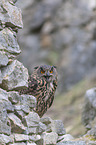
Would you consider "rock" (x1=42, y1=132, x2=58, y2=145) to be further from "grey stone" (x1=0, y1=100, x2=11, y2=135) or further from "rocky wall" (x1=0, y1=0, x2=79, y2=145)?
"grey stone" (x1=0, y1=100, x2=11, y2=135)

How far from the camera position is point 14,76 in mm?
4359

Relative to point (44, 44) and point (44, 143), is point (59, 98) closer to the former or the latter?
point (44, 44)

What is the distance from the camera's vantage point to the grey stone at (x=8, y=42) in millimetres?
4297

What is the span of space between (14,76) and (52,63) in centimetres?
2874

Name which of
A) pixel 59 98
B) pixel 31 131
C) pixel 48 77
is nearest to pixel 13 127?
pixel 31 131

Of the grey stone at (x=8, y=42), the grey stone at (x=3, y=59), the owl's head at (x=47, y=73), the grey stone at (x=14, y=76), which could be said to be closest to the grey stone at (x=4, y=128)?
the grey stone at (x=14, y=76)

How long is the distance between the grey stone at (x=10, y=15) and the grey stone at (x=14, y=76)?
0.56 metres

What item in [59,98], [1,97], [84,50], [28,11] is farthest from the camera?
[28,11]

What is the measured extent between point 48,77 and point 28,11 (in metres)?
31.6

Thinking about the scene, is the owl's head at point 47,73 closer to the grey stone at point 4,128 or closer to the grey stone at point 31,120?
the grey stone at point 31,120

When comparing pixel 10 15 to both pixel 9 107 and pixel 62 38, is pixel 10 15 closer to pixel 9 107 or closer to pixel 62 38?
pixel 9 107

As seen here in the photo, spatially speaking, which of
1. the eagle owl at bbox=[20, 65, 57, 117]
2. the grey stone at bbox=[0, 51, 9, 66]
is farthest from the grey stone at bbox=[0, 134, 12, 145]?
the eagle owl at bbox=[20, 65, 57, 117]

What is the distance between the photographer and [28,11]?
37031 millimetres

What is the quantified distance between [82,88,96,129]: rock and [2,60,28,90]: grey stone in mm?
4368
